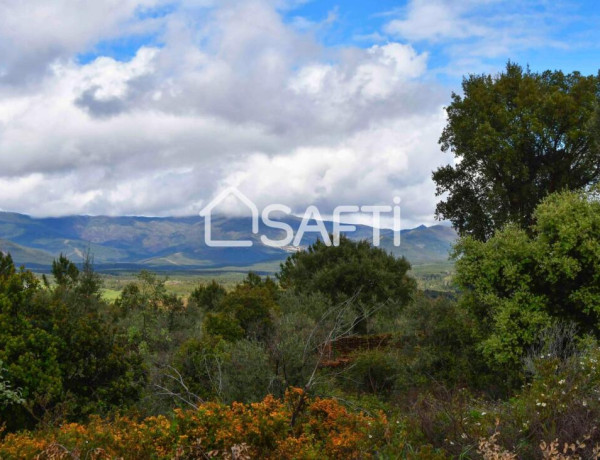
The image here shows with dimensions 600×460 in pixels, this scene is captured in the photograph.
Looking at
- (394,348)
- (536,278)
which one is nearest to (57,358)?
(536,278)

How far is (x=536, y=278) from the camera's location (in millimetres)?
17281

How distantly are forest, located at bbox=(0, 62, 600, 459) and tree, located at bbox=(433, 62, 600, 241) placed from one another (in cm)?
9

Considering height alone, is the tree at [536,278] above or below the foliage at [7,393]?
above

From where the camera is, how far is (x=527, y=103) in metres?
27.8

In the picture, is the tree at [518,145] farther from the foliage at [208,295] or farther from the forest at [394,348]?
the foliage at [208,295]

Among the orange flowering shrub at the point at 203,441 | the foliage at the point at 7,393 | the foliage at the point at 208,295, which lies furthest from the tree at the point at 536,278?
the foliage at the point at 208,295

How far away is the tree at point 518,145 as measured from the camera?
88.2ft

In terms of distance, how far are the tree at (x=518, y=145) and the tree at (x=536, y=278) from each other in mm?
8860

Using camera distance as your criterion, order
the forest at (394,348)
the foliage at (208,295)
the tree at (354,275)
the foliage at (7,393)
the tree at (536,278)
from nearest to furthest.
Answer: the forest at (394,348), the foliage at (7,393), the tree at (536,278), the tree at (354,275), the foliage at (208,295)

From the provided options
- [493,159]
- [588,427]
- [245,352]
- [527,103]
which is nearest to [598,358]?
[588,427]

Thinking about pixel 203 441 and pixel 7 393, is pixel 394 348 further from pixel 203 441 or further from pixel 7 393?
pixel 203 441

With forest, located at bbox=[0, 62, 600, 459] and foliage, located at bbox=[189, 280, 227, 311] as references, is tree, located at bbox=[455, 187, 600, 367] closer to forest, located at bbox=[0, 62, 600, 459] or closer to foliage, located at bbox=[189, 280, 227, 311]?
forest, located at bbox=[0, 62, 600, 459]

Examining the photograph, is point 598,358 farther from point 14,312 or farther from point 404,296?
point 404,296

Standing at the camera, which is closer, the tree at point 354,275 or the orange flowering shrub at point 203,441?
the orange flowering shrub at point 203,441
